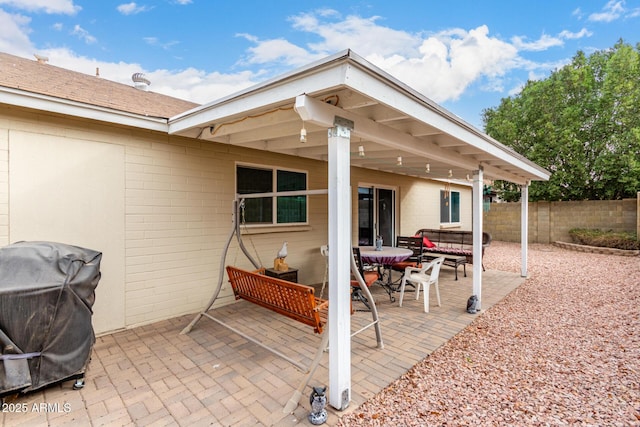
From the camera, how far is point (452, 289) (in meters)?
6.10

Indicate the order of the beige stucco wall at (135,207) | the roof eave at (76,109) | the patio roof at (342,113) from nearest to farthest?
the patio roof at (342,113) → the roof eave at (76,109) → the beige stucco wall at (135,207)

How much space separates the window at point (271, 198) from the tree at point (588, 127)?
12.8 m

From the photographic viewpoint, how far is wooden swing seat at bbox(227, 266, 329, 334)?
110 inches

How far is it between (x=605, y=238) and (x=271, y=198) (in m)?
12.4

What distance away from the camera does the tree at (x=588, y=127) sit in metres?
12.2

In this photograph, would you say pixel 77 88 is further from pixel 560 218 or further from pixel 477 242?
pixel 560 218

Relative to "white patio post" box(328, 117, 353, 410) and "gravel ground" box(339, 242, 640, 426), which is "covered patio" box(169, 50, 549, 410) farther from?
"gravel ground" box(339, 242, 640, 426)

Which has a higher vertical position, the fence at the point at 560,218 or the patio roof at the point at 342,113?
the patio roof at the point at 342,113

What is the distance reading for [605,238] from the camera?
11000 mm

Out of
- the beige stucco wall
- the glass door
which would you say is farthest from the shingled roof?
the glass door

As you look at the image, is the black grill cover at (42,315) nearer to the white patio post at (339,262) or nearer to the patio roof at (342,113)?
the patio roof at (342,113)

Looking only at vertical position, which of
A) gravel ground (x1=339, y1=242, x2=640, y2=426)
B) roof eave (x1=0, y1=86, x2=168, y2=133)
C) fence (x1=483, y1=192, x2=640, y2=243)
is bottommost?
gravel ground (x1=339, y1=242, x2=640, y2=426)

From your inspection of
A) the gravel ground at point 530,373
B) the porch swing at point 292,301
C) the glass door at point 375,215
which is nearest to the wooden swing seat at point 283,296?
the porch swing at point 292,301

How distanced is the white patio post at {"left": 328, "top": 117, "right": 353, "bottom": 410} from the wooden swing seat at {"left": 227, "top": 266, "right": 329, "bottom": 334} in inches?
11.1
